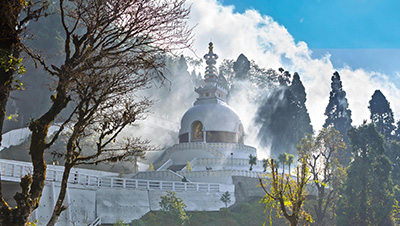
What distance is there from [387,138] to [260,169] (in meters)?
16.1

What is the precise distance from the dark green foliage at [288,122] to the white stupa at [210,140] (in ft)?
48.0

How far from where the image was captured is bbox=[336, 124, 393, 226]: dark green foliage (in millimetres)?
26547

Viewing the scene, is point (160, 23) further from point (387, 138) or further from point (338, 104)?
point (338, 104)

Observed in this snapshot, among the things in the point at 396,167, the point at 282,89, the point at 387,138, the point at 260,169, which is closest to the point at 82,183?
the point at 260,169

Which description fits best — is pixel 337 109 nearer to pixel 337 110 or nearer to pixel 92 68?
pixel 337 110

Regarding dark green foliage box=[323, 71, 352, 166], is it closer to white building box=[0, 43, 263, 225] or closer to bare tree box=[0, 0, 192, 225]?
white building box=[0, 43, 263, 225]

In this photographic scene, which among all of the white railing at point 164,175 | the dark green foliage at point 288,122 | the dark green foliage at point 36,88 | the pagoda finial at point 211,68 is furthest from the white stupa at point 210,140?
the dark green foliage at point 36,88

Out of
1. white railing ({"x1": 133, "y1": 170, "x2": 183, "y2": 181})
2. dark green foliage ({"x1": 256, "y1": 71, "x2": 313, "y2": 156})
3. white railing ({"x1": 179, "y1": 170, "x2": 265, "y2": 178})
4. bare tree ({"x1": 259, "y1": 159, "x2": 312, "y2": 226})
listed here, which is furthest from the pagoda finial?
bare tree ({"x1": 259, "y1": 159, "x2": 312, "y2": 226})

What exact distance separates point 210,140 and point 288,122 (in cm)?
1988

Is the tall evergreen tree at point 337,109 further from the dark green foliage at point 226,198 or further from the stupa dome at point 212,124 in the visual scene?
the dark green foliage at point 226,198

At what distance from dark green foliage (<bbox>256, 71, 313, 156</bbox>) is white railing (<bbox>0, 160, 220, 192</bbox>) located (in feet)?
100.0

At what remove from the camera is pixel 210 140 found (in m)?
44.2

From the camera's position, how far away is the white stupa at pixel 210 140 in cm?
3922

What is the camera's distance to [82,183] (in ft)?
79.2
